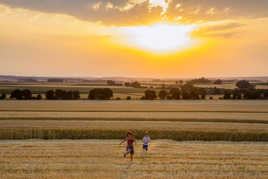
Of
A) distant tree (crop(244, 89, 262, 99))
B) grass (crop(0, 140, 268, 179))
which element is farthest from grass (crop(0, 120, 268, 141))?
distant tree (crop(244, 89, 262, 99))

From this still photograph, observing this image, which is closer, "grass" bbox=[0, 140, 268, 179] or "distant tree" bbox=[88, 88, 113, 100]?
"grass" bbox=[0, 140, 268, 179]

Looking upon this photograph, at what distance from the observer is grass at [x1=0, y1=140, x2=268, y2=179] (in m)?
11.6

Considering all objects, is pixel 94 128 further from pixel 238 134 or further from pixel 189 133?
pixel 238 134

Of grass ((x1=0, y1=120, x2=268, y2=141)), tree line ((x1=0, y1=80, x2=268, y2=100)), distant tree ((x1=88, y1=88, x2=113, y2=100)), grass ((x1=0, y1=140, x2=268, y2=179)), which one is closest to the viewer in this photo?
grass ((x1=0, y1=140, x2=268, y2=179))

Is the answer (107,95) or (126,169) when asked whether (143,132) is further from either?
(107,95)

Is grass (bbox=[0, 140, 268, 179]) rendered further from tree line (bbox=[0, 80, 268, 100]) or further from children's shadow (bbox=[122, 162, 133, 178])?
tree line (bbox=[0, 80, 268, 100])

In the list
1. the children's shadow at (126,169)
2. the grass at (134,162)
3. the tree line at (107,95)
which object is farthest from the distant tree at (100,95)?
the children's shadow at (126,169)

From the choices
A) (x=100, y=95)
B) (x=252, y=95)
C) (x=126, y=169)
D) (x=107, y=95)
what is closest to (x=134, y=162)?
(x=126, y=169)

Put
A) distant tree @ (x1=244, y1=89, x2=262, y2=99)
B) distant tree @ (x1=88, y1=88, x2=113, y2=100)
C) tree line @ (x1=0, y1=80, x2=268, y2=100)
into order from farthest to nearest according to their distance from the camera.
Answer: distant tree @ (x1=88, y1=88, x2=113, y2=100), distant tree @ (x1=244, y1=89, x2=262, y2=99), tree line @ (x1=0, y1=80, x2=268, y2=100)

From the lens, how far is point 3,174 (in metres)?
11.6

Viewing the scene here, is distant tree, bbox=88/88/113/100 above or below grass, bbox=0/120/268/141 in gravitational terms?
above

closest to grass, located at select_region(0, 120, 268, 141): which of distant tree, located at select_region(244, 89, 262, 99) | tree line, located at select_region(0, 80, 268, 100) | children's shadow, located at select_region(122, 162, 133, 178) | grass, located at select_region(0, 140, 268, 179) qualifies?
grass, located at select_region(0, 140, 268, 179)

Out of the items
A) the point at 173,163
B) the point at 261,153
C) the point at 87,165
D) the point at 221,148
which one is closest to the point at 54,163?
the point at 87,165

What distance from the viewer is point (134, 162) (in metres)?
13.6
